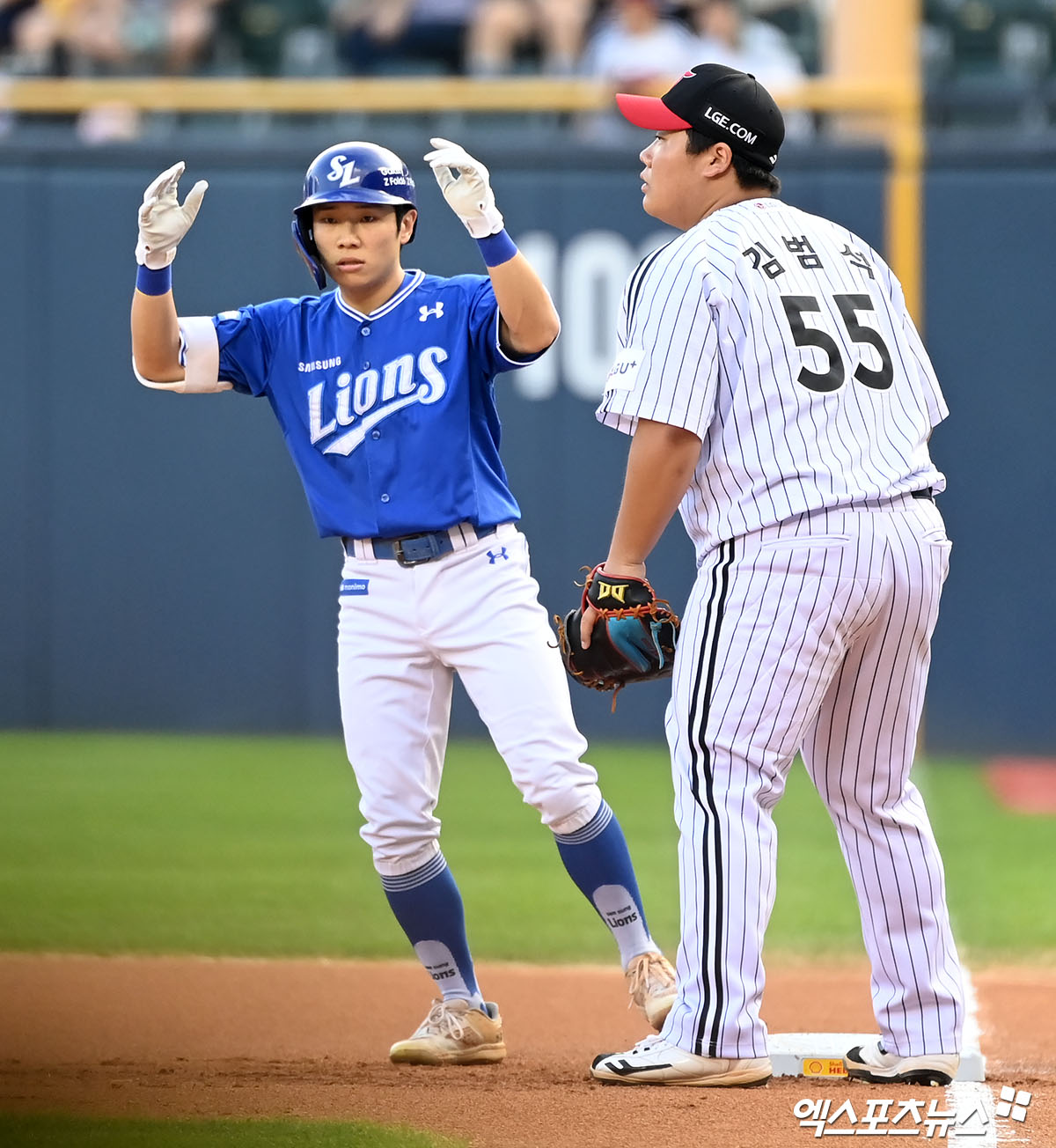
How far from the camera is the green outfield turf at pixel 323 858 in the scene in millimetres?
5117

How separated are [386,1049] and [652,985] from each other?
612 millimetres

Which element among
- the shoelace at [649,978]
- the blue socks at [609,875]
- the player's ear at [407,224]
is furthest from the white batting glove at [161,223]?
the shoelace at [649,978]

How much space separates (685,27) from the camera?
370 inches

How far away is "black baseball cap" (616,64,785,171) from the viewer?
10.5 feet

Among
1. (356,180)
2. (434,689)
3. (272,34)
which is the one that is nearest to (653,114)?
(356,180)

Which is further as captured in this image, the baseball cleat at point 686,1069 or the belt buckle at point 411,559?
the belt buckle at point 411,559

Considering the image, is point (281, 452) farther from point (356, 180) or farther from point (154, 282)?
point (356, 180)

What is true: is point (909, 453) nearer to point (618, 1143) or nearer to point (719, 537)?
point (719, 537)

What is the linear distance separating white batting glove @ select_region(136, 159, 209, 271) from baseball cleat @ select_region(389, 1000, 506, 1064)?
1638 millimetres

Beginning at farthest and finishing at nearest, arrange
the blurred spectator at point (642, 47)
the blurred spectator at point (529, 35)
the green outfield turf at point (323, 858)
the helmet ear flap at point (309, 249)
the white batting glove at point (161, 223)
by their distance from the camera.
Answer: the blurred spectator at point (529, 35) < the blurred spectator at point (642, 47) < the green outfield turf at point (323, 858) < the helmet ear flap at point (309, 249) < the white batting glove at point (161, 223)

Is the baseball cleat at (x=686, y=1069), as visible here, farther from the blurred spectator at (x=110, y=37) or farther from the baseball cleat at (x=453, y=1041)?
the blurred spectator at (x=110, y=37)

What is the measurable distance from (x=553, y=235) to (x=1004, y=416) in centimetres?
235

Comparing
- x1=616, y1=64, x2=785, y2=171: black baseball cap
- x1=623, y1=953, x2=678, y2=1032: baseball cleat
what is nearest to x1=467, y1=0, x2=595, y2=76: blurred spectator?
x1=616, y1=64, x2=785, y2=171: black baseball cap

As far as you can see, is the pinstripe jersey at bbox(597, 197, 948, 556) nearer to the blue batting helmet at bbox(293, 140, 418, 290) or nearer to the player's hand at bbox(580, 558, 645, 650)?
the player's hand at bbox(580, 558, 645, 650)
